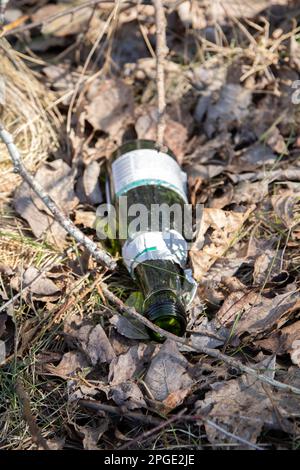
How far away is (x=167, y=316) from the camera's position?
2180 mm

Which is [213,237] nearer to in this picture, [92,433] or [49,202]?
[49,202]

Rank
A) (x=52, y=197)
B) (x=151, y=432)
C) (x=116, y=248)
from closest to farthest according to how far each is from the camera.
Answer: (x=151, y=432)
(x=116, y=248)
(x=52, y=197)

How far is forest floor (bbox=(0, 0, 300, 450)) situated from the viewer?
205 cm

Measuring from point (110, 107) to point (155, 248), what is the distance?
112 cm

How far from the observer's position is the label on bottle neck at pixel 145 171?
2.61 meters

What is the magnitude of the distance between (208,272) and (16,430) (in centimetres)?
101

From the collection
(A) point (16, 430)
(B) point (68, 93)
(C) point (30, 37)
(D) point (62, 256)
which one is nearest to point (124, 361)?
(A) point (16, 430)

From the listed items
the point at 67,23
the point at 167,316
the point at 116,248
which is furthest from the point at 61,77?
the point at 167,316

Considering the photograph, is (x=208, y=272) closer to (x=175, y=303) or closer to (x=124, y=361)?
(x=175, y=303)

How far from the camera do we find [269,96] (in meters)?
3.23

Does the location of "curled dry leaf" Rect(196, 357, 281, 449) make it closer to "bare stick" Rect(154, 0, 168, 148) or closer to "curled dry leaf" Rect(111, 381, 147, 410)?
"curled dry leaf" Rect(111, 381, 147, 410)

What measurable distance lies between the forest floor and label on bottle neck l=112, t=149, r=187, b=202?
0.18 metres

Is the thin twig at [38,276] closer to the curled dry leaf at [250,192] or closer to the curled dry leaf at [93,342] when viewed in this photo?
the curled dry leaf at [93,342]

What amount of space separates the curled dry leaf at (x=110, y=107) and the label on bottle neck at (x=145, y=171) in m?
0.44
